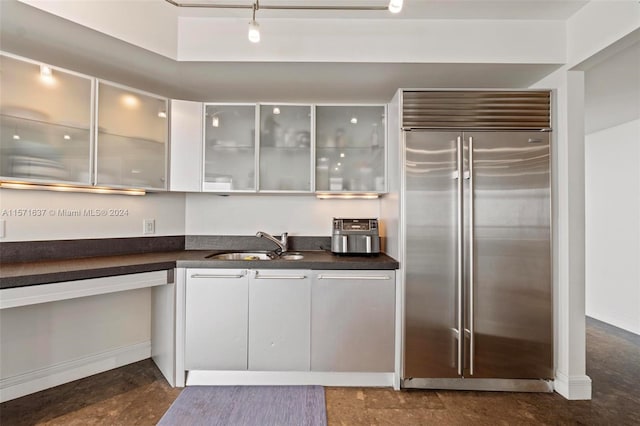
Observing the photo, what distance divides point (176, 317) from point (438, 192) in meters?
2.11

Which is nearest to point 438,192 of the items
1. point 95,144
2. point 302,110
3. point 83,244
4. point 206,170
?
point 302,110

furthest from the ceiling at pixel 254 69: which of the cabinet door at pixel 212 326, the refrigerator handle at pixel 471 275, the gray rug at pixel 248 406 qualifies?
the gray rug at pixel 248 406

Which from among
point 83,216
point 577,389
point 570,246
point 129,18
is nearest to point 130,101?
point 129,18

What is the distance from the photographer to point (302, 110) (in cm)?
247

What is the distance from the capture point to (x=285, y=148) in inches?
98.3

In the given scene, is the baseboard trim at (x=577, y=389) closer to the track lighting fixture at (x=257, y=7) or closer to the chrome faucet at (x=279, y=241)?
the chrome faucet at (x=279, y=241)

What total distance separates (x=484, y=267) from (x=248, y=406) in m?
1.89

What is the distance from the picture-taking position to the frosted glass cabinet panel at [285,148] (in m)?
2.48

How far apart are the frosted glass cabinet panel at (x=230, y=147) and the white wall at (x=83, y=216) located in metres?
0.57

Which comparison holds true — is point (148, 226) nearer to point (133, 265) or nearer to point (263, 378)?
point (133, 265)

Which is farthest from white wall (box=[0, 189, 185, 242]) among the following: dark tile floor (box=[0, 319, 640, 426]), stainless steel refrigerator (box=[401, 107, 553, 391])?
stainless steel refrigerator (box=[401, 107, 553, 391])

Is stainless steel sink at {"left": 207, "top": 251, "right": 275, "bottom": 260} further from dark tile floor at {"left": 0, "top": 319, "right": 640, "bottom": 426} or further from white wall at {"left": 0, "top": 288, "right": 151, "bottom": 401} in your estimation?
dark tile floor at {"left": 0, "top": 319, "right": 640, "bottom": 426}

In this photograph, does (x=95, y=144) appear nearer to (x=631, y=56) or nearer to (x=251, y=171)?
(x=251, y=171)

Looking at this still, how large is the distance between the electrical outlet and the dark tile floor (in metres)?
1.14
